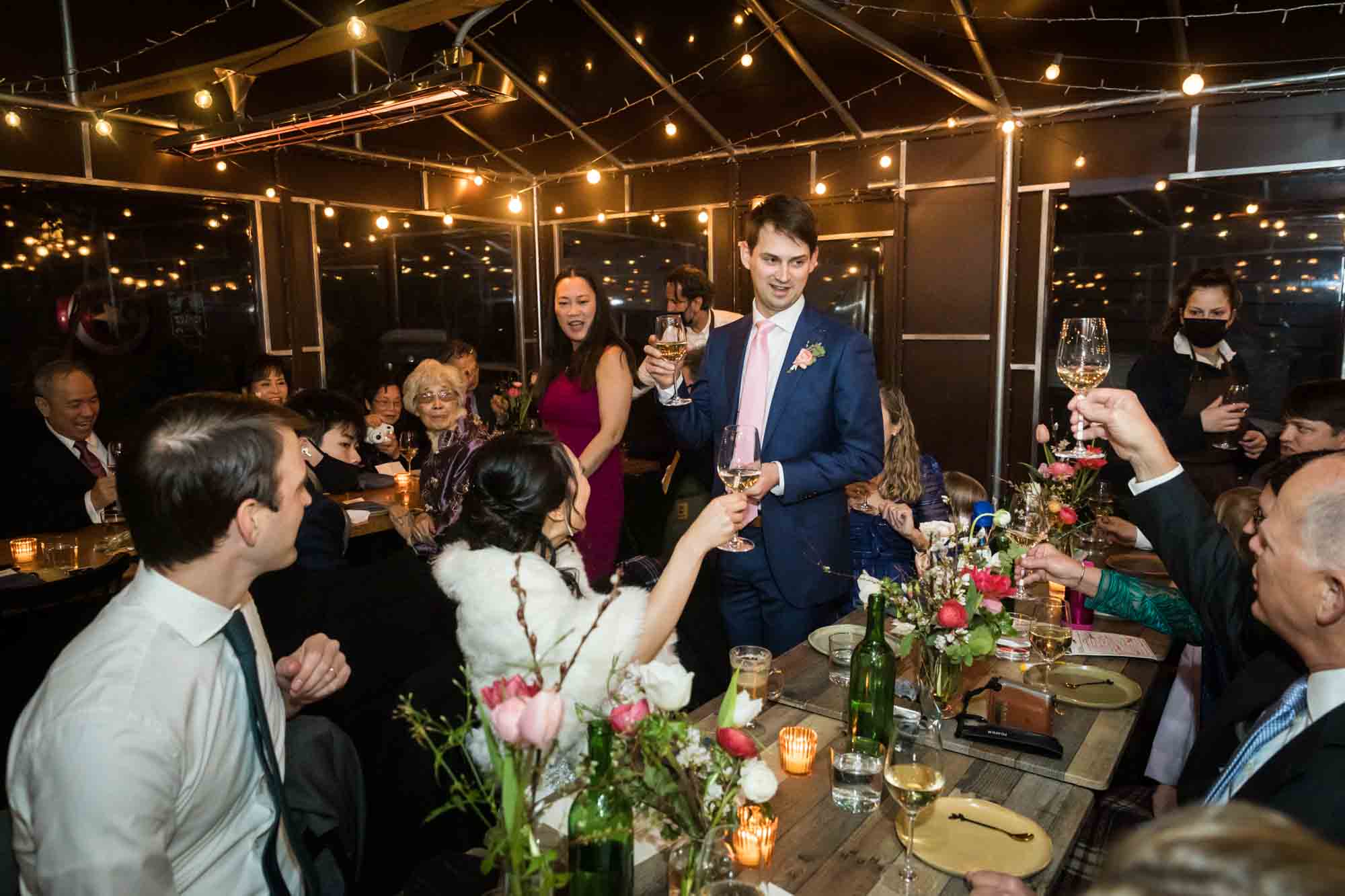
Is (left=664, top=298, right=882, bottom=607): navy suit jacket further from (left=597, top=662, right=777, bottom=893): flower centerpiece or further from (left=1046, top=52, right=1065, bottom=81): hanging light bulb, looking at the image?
(left=1046, top=52, right=1065, bottom=81): hanging light bulb

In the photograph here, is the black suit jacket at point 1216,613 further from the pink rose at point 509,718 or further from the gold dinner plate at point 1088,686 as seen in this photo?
the pink rose at point 509,718

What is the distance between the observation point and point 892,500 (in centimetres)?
353

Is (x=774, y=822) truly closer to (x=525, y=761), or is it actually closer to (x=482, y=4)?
(x=525, y=761)

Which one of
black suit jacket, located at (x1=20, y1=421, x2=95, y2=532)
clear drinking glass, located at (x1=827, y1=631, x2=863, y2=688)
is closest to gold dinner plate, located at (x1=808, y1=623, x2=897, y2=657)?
clear drinking glass, located at (x1=827, y1=631, x2=863, y2=688)

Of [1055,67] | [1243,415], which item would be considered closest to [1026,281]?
[1055,67]

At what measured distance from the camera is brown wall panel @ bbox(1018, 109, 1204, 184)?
521 cm

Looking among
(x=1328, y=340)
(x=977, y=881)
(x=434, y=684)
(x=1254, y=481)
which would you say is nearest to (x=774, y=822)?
(x=977, y=881)

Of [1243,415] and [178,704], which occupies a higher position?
[1243,415]

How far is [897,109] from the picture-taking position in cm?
587

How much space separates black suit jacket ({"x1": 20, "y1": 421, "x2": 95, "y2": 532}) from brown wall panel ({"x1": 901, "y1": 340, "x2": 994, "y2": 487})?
5.23 meters

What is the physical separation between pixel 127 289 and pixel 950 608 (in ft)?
18.9

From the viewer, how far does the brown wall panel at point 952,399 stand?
6.02 meters

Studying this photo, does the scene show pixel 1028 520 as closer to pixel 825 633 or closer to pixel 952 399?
pixel 825 633

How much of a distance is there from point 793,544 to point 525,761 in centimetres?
177
